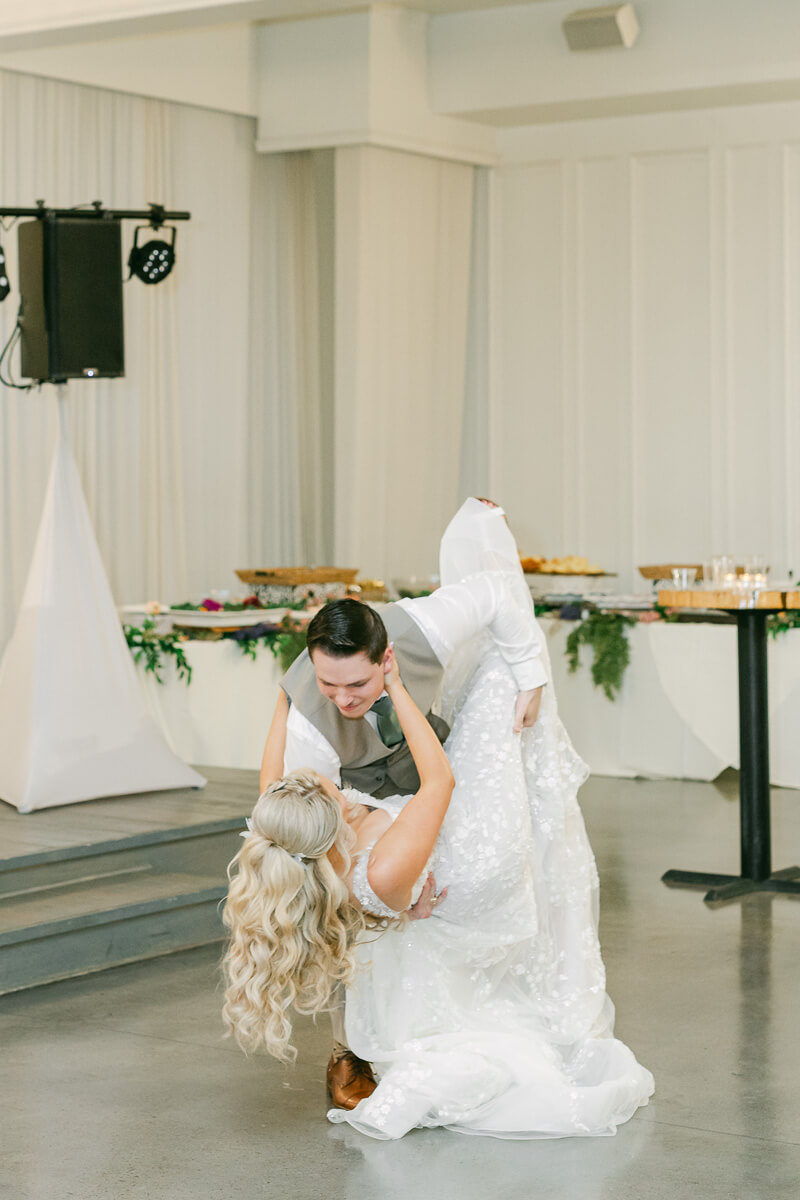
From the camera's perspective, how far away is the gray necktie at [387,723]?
320 cm

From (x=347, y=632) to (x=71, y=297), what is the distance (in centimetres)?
284

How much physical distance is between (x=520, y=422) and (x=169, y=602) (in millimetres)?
2704

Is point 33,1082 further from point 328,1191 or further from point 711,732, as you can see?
point 711,732

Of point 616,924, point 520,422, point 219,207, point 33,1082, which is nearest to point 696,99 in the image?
point 520,422

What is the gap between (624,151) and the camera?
9680mm

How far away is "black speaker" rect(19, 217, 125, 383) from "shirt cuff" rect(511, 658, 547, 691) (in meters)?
2.50

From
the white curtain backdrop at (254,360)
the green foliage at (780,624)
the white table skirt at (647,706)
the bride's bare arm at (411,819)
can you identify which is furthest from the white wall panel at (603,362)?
the bride's bare arm at (411,819)

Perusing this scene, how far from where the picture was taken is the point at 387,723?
3.22 meters

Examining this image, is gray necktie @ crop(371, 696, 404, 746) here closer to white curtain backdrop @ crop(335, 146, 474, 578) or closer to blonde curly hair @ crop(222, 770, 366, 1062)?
blonde curly hair @ crop(222, 770, 366, 1062)

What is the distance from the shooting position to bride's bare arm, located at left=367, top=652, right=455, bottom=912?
2934mm

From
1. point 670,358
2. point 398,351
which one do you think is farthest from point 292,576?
point 670,358

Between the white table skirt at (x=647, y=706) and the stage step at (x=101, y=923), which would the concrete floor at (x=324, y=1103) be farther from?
the white table skirt at (x=647, y=706)

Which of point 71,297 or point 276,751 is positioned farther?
point 71,297

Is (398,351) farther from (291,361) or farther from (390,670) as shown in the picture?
(390,670)
